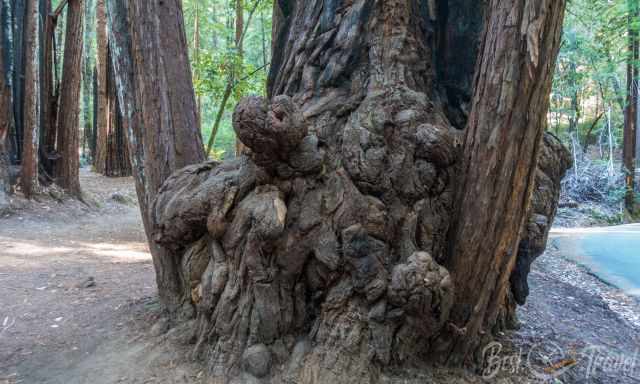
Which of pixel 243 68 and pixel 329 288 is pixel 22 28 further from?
pixel 329 288

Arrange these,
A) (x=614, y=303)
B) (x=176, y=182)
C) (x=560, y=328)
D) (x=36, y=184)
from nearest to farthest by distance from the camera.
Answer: (x=176, y=182) → (x=560, y=328) → (x=614, y=303) → (x=36, y=184)

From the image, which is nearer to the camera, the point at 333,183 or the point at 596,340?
the point at 333,183

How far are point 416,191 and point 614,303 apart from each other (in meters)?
3.39

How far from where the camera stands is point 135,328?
3475 mm

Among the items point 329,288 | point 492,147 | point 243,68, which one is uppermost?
point 243,68

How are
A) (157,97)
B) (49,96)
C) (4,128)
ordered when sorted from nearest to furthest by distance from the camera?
(157,97), (4,128), (49,96)

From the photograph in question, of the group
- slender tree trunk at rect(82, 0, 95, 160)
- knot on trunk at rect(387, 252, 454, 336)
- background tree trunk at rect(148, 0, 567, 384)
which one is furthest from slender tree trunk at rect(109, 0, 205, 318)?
slender tree trunk at rect(82, 0, 95, 160)

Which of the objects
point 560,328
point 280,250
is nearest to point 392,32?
point 280,250

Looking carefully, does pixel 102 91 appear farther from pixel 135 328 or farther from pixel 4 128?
pixel 135 328

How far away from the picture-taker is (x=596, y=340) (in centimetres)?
370

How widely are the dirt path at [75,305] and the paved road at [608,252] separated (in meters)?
5.05

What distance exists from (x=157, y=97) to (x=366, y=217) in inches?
72.5

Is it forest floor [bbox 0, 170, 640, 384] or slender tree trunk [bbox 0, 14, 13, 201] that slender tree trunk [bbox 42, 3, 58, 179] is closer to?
slender tree trunk [bbox 0, 14, 13, 201]

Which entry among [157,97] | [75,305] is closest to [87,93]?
[75,305]
